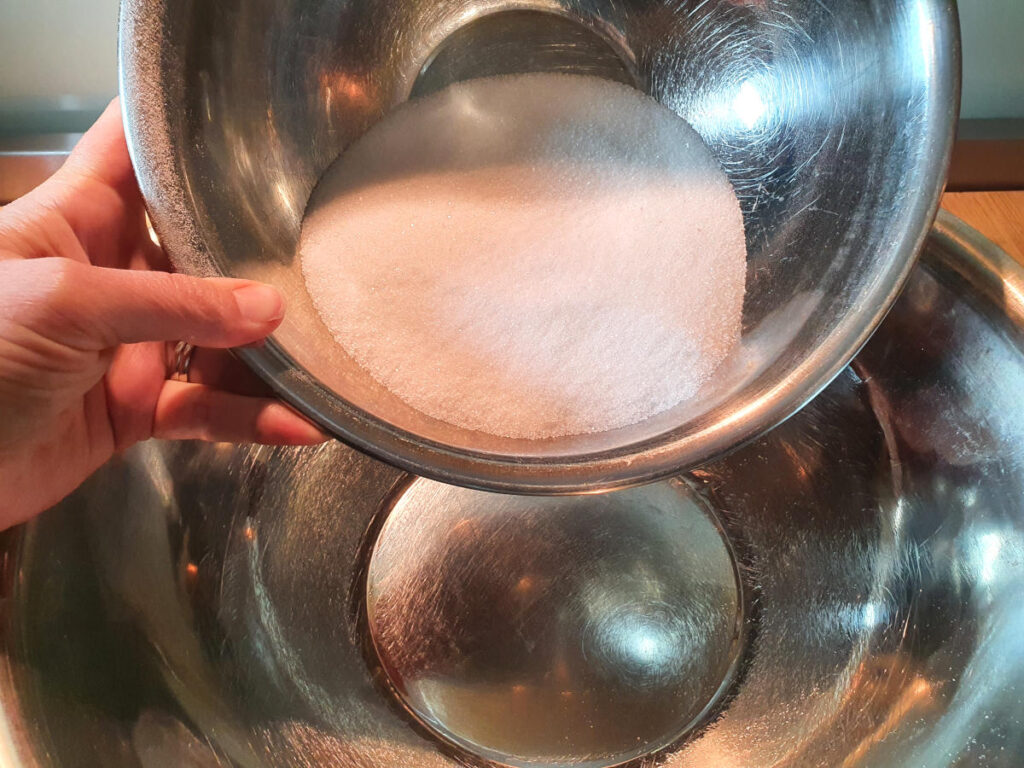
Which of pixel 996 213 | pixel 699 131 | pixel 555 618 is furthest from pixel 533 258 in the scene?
pixel 996 213

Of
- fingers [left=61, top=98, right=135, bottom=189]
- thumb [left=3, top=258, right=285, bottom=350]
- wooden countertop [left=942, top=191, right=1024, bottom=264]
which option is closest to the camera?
thumb [left=3, top=258, right=285, bottom=350]

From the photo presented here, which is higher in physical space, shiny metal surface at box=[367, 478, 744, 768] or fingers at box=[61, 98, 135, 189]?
fingers at box=[61, 98, 135, 189]

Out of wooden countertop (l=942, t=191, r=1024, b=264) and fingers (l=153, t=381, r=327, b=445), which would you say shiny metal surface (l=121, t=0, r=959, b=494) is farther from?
wooden countertop (l=942, t=191, r=1024, b=264)

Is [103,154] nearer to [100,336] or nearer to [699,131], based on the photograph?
[100,336]

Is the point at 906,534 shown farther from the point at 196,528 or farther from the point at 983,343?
the point at 196,528

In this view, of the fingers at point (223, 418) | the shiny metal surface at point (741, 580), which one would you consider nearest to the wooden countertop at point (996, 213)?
the shiny metal surface at point (741, 580)

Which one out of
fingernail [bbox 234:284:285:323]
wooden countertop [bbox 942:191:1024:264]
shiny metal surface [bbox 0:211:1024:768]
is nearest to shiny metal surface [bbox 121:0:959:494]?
fingernail [bbox 234:284:285:323]

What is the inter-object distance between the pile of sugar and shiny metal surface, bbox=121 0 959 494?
0.02m

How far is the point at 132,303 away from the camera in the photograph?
0.37 meters

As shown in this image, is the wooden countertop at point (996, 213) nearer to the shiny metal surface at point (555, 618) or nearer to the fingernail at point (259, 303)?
the shiny metal surface at point (555, 618)

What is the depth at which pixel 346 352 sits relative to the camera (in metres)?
0.45

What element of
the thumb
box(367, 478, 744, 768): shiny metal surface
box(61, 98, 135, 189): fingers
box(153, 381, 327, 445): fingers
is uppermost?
box(61, 98, 135, 189): fingers

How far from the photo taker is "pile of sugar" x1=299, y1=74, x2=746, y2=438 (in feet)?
1.46

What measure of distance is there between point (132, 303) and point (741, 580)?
52cm
